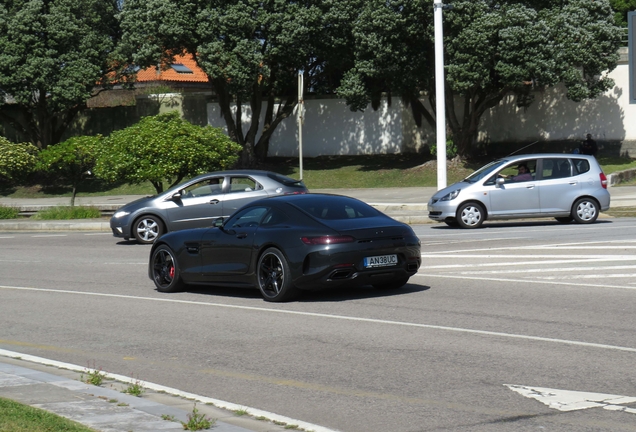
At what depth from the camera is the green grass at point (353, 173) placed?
3684cm

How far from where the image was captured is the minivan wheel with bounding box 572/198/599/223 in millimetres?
20828

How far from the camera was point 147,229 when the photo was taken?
21.1 metres

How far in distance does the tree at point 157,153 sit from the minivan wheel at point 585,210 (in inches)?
430

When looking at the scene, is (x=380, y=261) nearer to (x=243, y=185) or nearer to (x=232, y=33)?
(x=243, y=185)

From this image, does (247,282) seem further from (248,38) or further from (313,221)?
(248,38)

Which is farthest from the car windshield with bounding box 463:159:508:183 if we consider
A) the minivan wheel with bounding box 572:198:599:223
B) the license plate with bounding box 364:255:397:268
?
the license plate with bounding box 364:255:397:268

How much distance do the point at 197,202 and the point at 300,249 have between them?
9.63 m

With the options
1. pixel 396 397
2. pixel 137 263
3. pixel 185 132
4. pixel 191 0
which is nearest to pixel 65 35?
pixel 191 0

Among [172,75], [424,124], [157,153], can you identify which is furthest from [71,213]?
[172,75]

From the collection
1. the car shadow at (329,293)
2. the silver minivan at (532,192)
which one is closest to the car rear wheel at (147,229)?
the silver minivan at (532,192)

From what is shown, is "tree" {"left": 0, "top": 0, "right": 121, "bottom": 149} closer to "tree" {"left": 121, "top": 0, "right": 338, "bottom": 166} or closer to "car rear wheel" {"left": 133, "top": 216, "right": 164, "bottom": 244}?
"tree" {"left": 121, "top": 0, "right": 338, "bottom": 166}

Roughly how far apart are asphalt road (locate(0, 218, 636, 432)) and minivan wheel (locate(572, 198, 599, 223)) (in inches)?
176

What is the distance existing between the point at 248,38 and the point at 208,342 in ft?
100.0

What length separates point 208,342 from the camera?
31.2ft
